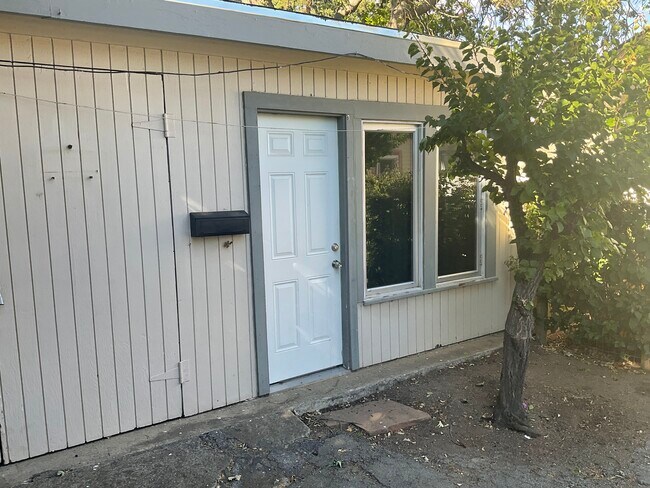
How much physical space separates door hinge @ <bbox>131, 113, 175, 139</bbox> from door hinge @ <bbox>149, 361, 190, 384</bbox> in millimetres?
1496

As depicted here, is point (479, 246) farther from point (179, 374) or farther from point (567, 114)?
→ point (179, 374)

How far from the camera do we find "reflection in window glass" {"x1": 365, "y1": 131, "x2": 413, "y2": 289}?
4.36 metres

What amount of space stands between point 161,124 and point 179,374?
1628mm

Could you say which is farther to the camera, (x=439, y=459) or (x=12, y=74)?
(x=439, y=459)

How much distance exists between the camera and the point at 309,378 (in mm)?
4086

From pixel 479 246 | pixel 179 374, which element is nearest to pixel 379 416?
pixel 179 374

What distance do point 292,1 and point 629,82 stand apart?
7625 millimetres

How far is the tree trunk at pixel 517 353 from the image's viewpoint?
11.2 feet

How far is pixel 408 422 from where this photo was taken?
11.4ft

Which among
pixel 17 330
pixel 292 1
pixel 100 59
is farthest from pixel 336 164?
pixel 292 1

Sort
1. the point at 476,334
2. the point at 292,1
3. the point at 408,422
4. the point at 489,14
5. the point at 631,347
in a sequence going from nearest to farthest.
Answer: the point at 408,422
the point at 631,347
the point at 476,334
the point at 489,14
the point at 292,1

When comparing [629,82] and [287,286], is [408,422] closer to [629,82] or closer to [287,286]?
[287,286]

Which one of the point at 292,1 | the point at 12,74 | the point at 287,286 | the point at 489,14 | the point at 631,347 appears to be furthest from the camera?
the point at 292,1

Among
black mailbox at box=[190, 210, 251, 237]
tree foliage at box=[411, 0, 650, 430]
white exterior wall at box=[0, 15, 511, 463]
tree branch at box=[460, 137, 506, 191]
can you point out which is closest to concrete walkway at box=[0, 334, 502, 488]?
white exterior wall at box=[0, 15, 511, 463]
